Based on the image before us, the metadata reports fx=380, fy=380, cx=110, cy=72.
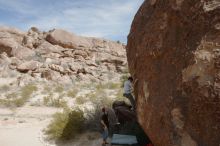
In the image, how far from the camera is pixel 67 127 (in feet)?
38.3

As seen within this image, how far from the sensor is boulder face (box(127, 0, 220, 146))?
501 cm

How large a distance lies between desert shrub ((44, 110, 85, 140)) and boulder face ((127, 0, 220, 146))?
4.99m

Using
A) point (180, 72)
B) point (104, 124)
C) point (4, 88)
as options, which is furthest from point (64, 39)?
point (180, 72)

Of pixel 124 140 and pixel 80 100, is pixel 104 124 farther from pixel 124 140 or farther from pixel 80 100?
pixel 80 100

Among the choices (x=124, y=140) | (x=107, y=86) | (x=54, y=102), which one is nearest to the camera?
(x=124, y=140)

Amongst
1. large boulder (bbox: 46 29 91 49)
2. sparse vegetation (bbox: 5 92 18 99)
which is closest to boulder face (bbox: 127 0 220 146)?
sparse vegetation (bbox: 5 92 18 99)

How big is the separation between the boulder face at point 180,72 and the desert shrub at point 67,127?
196 inches

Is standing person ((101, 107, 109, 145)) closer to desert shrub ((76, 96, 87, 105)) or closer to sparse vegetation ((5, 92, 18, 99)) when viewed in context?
desert shrub ((76, 96, 87, 105))

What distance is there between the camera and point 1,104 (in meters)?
18.2

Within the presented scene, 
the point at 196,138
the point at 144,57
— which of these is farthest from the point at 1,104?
the point at 196,138

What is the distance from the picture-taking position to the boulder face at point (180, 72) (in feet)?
16.4

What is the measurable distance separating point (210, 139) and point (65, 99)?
630 inches

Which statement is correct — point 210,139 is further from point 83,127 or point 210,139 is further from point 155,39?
point 83,127

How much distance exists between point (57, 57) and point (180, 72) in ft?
84.5
